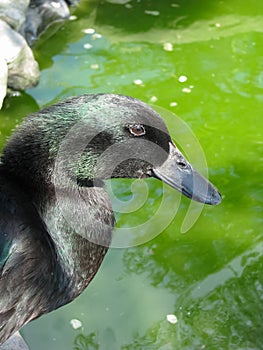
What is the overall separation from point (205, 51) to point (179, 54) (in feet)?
0.73

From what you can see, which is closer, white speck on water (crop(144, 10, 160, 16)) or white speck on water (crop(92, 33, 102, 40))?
white speck on water (crop(92, 33, 102, 40))

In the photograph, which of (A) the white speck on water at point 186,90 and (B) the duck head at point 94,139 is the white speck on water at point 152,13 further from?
(B) the duck head at point 94,139

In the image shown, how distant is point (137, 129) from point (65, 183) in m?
0.36

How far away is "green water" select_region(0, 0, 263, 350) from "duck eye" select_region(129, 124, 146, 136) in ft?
3.95

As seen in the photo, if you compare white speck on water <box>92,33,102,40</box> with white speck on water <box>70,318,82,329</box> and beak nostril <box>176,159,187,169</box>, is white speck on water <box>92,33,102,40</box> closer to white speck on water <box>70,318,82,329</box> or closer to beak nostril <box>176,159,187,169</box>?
white speck on water <box>70,318,82,329</box>

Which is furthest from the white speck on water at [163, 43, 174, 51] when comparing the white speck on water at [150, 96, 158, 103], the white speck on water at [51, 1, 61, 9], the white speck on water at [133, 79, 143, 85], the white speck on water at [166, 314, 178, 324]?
the white speck on water at [166, 314, 178, 324]

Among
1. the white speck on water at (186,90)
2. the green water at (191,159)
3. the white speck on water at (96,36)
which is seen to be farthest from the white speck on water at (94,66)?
the white speck on water at (186,90)

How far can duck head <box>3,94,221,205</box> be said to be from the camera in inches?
103

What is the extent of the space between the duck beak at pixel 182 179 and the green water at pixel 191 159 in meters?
0.91

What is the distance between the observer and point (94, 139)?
8.73ft

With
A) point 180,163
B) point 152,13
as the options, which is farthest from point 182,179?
point 152,13

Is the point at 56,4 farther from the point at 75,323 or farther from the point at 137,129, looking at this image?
the point at 137,129

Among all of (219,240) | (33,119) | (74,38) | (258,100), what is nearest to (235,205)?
(219,240)

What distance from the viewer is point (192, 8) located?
20.5 feet
